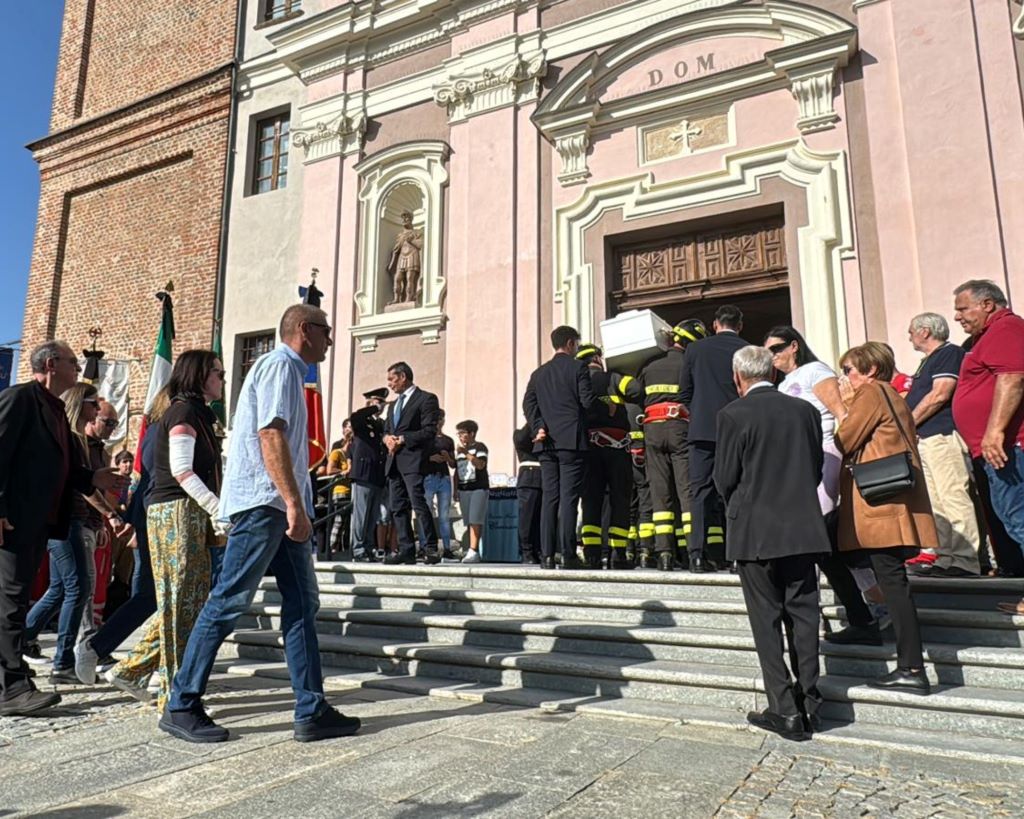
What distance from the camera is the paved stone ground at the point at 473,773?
2.54m

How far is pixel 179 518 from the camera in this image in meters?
3.89

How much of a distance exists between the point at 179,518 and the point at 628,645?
2.70 m

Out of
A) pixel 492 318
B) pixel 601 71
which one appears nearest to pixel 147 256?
pixel 492 318

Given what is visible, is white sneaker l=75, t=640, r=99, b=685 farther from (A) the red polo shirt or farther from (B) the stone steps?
(A) the red polo shirt

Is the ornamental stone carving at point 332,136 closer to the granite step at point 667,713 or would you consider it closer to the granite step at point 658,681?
the granite step at point 658,681

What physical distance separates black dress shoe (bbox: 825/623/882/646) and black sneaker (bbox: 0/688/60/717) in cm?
416

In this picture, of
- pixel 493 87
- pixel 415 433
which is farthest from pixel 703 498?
pixel 493 87

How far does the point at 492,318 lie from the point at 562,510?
499cm

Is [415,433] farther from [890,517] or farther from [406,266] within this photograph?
[406,266]

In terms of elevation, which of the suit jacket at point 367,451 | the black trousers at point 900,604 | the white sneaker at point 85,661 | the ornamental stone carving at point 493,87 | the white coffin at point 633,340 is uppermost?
the ornamental stone carving at point 493,87

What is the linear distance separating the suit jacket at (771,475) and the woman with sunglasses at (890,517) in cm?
42

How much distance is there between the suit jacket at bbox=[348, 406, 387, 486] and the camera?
291 inches

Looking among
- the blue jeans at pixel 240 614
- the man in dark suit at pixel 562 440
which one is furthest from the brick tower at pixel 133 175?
Result: the blue jeans at pixel 240 614

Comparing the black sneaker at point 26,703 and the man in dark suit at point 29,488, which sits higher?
the man in dark suit at point 29,488
